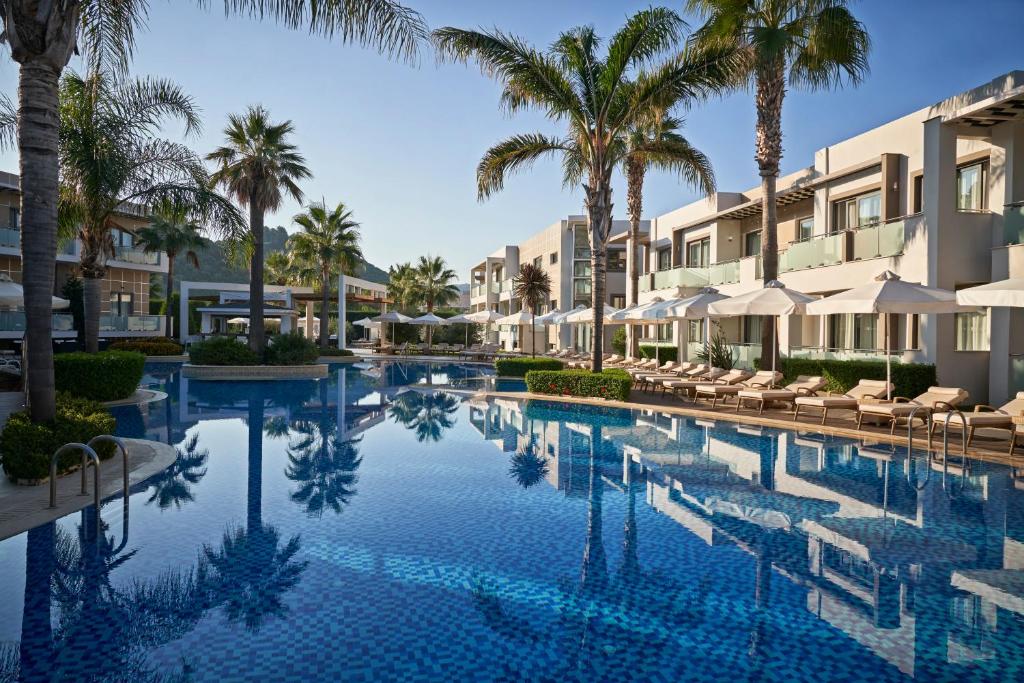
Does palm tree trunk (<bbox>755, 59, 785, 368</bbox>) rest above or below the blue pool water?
above

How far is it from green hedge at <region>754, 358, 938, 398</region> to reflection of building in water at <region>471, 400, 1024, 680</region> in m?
3.60

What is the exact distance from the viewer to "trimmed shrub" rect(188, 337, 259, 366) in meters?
24.6

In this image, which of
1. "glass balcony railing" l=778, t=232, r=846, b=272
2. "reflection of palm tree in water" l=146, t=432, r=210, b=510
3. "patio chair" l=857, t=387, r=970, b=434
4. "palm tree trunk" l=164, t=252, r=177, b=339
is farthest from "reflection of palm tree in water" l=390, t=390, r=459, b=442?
"palm tree trunk" l=164, t=252, r=177, b=339

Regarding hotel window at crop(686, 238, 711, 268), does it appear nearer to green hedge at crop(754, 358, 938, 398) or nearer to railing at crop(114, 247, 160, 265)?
green hedge at crop(754, 358, 938, 398)

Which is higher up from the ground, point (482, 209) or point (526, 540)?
point (482, 209)

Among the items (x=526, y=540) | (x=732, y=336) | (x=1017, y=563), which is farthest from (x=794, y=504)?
(x=732, y=336)

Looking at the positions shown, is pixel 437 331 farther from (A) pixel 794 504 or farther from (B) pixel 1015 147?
(A) pixel 794 504

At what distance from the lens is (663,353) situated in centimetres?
2800

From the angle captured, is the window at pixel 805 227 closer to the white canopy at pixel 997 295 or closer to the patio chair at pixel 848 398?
the patio chair at pixel 848 398

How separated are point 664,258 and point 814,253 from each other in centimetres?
1420

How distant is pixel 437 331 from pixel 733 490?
153ft

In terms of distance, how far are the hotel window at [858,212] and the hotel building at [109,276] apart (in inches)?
965

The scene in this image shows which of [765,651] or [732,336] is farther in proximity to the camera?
[732,336]

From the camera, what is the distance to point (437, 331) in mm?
54531
